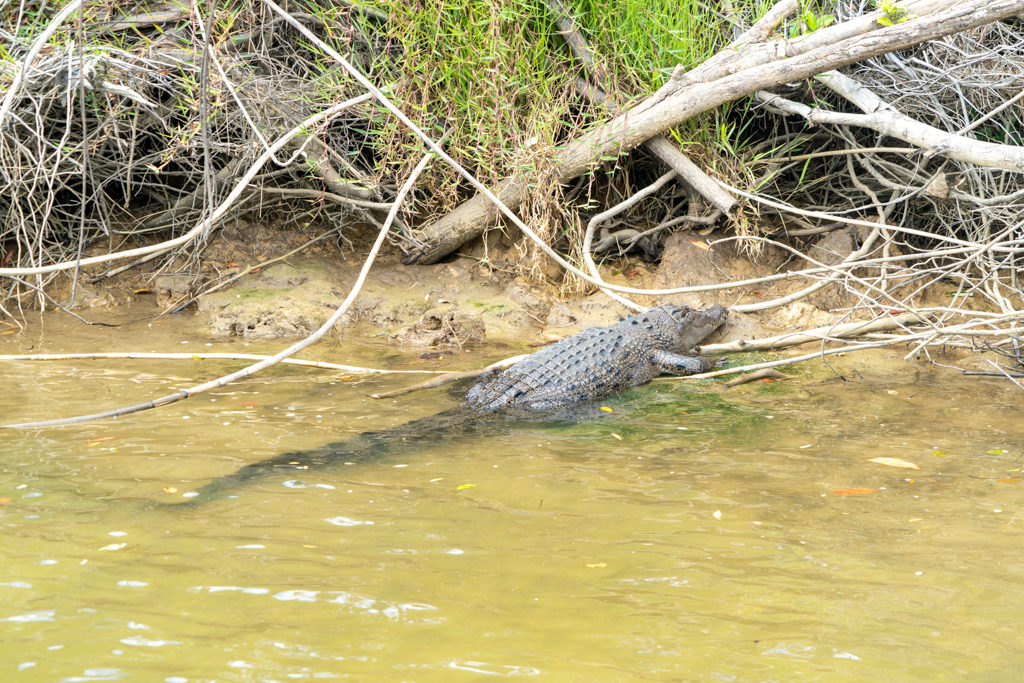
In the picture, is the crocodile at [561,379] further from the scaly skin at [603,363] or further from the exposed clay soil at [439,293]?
the exposed clay soil at [439,293]

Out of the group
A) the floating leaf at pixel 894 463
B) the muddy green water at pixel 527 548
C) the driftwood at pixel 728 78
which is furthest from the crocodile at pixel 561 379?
the floating leaf at pixel 894 463

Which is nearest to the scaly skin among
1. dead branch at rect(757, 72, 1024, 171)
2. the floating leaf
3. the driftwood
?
the driftwood

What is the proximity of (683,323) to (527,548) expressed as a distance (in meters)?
3.08

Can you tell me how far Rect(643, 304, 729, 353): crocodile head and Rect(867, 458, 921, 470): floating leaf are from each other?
76.2 inches

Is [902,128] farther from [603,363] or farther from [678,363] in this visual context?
[603,363]

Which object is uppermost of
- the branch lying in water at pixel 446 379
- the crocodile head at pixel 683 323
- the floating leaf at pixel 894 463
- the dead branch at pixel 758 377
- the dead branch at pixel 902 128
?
the dead branch at pixel 902 128

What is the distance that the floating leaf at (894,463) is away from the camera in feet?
10.5

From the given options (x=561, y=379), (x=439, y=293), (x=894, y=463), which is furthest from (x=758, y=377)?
(x=439, y=293)

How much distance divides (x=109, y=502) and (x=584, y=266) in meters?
3.45

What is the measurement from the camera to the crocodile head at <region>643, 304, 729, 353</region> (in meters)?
5.17

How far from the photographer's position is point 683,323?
17.4 ft

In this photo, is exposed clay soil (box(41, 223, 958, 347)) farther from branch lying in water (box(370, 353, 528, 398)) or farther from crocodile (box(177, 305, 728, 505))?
branch lying in water (box(370, 353, 528, 398))

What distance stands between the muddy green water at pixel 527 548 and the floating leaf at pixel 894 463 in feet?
0.15

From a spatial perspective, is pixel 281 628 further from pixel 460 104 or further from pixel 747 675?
pixel 460 104
